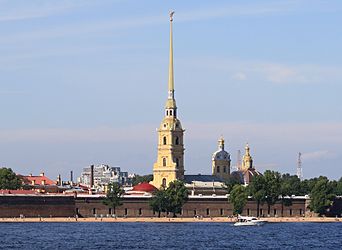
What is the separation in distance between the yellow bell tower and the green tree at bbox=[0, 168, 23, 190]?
1844cm

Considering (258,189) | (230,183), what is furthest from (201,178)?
(258,189)

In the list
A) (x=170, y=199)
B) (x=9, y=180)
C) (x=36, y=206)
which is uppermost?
(x=9, y=180)

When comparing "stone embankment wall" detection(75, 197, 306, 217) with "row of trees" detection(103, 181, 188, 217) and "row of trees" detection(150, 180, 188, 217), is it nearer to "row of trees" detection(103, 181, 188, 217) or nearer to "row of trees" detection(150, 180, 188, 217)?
"row of trees" detection(103, 181, 188, 217)

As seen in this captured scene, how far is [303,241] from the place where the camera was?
110 m

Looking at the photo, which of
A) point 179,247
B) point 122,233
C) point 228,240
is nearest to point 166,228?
point 122,233

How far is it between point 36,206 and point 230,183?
31.5 metres

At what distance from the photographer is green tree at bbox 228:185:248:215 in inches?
6526

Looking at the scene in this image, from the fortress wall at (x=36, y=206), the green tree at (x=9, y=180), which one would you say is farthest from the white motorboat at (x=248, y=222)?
the green tree at (x=9, y=180)

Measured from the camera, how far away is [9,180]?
581 ft

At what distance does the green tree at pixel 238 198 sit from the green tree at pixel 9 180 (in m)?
28.6

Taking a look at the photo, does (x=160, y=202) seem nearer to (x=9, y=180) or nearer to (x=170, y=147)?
(x=170, y=147)

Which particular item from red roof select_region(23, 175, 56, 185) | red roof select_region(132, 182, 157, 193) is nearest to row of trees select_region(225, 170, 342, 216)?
red roof select_region(132, 182, 157, 193)

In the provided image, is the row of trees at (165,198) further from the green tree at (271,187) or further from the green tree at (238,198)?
the green tree at (271,187)

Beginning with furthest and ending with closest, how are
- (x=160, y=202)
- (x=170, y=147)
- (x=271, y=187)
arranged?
1. (x=170, y=147)
2. (x=271, y=187)
3. (x=160, y=202)
